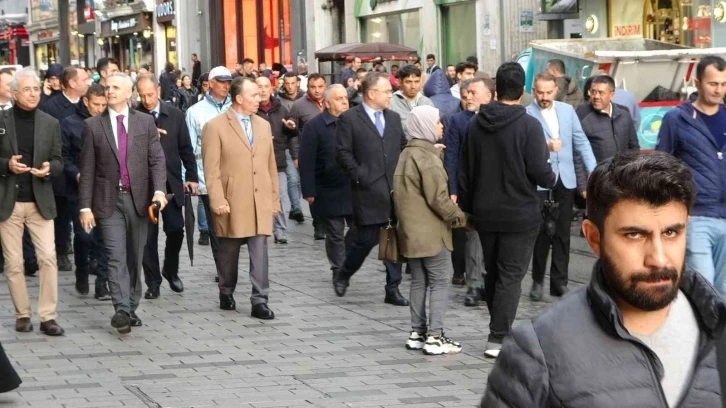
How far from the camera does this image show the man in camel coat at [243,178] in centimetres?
1008

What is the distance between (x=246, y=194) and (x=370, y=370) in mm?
2469

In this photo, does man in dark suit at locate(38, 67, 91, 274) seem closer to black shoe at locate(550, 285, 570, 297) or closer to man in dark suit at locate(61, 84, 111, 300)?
man in dark suit at locate(61, 84, 111, 300)

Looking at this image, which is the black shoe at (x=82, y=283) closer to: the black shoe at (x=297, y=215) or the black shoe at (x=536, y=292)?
the black shoe at (x=536, y=292)

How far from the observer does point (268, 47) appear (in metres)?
45.9

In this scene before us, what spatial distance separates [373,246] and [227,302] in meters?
1.21

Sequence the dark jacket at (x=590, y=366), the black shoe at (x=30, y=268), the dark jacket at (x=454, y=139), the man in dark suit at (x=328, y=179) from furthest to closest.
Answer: the black shoe at (x=30, y=268), the man in dark suit at (x=328, y=179), the dark jacket at (x=454, y=139), the dark jacket at (x=590, y=366)

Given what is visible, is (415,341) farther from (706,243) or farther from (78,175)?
(78,175)

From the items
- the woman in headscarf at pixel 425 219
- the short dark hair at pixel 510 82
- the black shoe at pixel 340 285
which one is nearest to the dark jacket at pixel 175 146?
the black shoe at pixel 340 285

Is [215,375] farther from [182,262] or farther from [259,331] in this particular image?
[182,262]

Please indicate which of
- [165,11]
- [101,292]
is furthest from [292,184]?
[165,11]

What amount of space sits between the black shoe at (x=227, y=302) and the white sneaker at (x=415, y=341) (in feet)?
7.26

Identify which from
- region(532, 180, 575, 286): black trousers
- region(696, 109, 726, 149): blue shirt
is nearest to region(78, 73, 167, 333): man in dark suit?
region(532, 180, 575, 286): black trousers

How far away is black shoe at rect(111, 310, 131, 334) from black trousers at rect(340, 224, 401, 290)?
2083mm

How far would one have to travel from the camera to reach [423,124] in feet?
28.6
